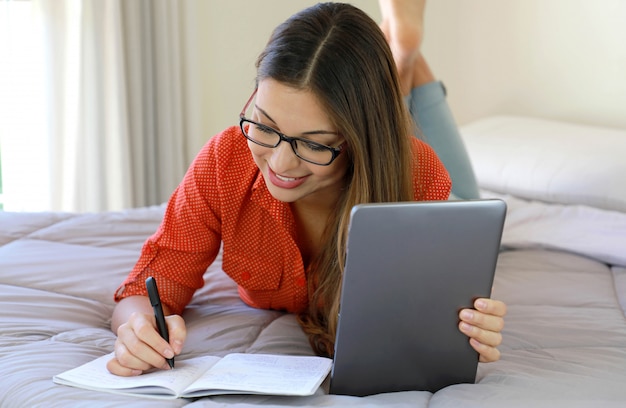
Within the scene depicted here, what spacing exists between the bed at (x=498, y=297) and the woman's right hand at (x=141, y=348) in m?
0.06

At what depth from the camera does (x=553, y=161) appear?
226 centimetres

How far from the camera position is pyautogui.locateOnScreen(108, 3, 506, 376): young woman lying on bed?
1.12 m

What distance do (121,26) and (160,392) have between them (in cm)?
214

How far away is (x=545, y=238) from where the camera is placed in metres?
1.87

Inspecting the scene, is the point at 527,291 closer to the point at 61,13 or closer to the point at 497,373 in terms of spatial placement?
the point at 497,373

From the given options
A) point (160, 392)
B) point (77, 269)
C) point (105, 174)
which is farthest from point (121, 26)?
point (160, 392)

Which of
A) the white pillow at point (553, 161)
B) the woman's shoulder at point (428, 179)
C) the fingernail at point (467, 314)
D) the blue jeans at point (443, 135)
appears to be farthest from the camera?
the white pillow at point (553, 161)

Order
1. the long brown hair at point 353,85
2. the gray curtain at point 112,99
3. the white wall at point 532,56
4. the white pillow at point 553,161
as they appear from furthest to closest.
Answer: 1. the gray curtain at point 112,99
2. the white wall at point 532,56
3. the white pillow at point 553,161
4. the long brown hair at point 353,85

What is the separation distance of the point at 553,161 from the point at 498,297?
0.82m

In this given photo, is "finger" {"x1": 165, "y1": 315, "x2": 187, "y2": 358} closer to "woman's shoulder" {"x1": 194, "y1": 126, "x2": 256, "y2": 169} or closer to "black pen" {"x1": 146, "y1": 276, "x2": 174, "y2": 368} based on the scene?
"black pen" {"x1": 146, "y1": 276, "x2": 174, "y2": 368}

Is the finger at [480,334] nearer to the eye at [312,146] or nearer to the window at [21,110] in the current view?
the eye at [312,146]

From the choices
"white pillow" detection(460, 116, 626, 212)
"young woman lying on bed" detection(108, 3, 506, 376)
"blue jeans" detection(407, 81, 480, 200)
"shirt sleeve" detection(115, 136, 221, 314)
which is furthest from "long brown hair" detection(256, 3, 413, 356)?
"white pillow" detection(460, 116, 626, 212)

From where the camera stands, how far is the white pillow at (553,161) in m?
2.12

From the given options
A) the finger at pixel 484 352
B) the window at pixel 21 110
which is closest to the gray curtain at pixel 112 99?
the window at pixel 21 110
